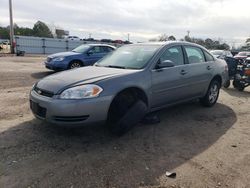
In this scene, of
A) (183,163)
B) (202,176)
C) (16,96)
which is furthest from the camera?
(16,96)

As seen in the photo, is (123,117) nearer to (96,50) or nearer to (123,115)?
(123,115)

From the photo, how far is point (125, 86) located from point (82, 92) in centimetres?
75

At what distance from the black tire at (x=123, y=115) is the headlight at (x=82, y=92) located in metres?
0.43

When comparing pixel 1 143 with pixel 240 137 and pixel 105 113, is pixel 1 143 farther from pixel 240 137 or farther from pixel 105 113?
pixel 240 137

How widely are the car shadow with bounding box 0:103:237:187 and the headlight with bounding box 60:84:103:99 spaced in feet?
2.47

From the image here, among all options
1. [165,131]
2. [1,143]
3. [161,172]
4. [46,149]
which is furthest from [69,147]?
[165,131]

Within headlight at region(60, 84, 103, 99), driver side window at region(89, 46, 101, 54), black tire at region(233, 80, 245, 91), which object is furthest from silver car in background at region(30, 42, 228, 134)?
driver side window at region(89, 46, 101, 54)

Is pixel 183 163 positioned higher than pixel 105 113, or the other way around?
pixel 105 113

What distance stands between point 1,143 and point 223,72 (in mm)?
5534

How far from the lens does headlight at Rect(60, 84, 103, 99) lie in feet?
13.5

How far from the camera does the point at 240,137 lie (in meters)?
4.99

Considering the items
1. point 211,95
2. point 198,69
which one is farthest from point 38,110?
point 211,95

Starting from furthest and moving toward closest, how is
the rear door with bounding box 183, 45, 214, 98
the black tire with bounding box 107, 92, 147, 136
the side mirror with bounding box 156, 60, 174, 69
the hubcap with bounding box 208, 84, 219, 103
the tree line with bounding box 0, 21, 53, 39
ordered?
1. the tree line with bounding box 0, 21, 53, 39
2. the hubcap with bounding box 208, 84, 219, 103
3. the rear door with bounding box 183, 45, 214, 98
4. the side mirror with bounding box 156, 60, 174, 69
5. the black tire with bounding box 107, 92, 147, 136

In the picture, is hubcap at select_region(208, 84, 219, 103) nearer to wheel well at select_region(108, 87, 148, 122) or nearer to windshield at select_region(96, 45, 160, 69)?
windshield at select_region(96, 45, 160, 69)
